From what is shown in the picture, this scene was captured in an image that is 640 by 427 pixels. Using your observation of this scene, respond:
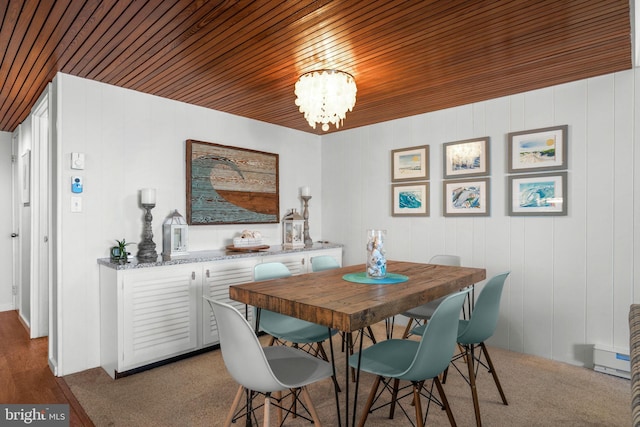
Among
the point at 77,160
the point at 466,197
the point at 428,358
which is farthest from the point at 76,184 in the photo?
the point at 466,197

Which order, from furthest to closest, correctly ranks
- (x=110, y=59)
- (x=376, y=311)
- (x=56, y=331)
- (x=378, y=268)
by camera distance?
(x=56, y=331), (x=110, y=59), (x=378, y=268), (x=376, y=311)

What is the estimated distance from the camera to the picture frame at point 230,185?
11.8 ft

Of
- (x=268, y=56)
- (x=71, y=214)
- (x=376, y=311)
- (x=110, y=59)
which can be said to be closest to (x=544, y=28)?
(x=268, y=56)

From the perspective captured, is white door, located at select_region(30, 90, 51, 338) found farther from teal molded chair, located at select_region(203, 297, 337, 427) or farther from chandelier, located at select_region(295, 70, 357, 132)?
teal molded chair, located at select_region(203, 297, 337, 427)

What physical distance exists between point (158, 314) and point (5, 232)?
318 cm

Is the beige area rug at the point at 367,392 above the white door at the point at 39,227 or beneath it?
beneath

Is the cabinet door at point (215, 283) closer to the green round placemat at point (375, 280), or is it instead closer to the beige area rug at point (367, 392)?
the beige area rug at point (367, 392)

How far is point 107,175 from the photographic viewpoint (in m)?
3.05

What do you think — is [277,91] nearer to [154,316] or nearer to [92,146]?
[92,146]

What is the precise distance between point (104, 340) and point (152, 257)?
0.73m

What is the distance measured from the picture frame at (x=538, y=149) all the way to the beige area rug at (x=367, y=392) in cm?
165

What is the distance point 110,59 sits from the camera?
2.57 m

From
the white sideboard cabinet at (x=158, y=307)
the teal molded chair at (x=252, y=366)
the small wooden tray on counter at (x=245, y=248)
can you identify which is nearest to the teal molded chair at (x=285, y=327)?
the teal molded chair at (x=252, y=366)

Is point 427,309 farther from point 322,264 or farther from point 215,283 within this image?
point 215,283
